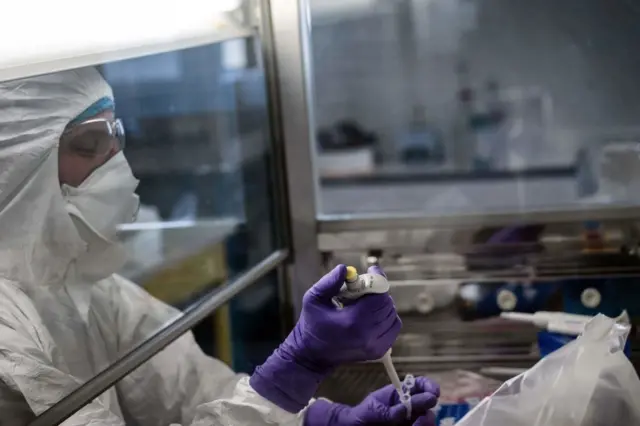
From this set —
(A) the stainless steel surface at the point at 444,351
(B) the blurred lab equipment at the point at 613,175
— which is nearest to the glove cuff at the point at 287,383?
(A) the stainless steel surface at the point at 444,351

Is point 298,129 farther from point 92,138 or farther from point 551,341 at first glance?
point 551,341

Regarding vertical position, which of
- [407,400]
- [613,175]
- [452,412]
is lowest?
[452,412]

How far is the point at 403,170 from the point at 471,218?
1.61 feet

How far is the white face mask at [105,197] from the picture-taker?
3.97 feet

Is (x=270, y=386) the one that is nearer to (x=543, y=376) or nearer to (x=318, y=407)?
(x=318, y=407)

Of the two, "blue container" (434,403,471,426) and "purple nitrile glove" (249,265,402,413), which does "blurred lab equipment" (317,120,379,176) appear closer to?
"blue container" (434,403,471,426)

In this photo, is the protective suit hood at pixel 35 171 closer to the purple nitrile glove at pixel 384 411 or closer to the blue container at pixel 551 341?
the purple nitrile glove at pixel 384 411

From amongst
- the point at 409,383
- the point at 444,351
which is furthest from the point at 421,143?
the point at 409,383

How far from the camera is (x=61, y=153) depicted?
3.91ft

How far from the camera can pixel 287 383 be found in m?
1.13

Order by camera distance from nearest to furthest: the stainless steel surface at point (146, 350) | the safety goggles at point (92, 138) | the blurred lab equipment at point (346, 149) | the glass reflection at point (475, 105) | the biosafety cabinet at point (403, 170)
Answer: the stainless steel surface at point (146, 350), the safety goggles at point (92, 138), the biosafety cabinet at point (403, 170), the glass reflection at point (475, 105), the blurred lab equipment at point (346, 149)

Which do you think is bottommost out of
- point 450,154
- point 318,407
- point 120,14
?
point 318,407

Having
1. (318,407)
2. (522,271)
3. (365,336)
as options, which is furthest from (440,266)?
(365,336)

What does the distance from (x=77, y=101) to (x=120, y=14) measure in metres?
0.16
